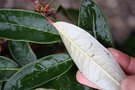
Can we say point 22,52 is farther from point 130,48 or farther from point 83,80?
point 130,48

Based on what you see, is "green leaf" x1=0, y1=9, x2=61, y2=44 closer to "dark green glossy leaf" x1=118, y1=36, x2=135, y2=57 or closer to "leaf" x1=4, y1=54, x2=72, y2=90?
"leaf" x1=4, y1=54, x2=72, y2=90

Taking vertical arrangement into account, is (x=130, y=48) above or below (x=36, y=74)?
below

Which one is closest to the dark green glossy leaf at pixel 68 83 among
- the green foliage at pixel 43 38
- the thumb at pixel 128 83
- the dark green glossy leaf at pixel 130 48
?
the green foliage at pixel 43 38

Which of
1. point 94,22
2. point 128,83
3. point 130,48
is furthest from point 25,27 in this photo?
point 130,48

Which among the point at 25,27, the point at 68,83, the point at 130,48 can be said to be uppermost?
the point at 25,27

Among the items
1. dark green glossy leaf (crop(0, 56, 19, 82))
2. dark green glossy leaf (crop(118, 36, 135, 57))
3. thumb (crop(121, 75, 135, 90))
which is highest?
thumb (crop(121, 75, 135, 90))

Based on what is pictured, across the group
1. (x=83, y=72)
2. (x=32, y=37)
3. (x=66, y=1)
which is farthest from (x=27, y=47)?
(x=66, y=1)

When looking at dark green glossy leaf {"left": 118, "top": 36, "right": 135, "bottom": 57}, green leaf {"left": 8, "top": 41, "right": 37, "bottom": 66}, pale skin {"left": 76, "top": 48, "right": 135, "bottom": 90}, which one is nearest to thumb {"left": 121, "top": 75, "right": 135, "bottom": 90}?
pale skin {"left": 76, "top": 48, "right": 135, "bottom": 90}
